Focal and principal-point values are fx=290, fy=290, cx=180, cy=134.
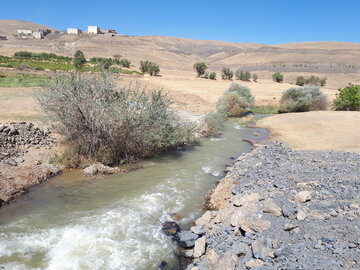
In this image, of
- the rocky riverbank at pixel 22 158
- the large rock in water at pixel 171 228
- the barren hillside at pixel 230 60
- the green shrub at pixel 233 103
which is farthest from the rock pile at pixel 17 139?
the barren hillside at pixel 230 60

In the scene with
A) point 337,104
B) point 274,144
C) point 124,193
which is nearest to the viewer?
point 124,193

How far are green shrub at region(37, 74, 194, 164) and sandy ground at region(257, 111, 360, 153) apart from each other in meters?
9.28

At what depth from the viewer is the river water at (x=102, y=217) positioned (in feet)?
20.5

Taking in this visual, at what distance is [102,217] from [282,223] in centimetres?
460

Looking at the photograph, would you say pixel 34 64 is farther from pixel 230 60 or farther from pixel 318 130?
pixel 230 60

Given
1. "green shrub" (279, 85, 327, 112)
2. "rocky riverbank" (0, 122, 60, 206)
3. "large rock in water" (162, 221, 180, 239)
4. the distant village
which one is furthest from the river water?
the distant village

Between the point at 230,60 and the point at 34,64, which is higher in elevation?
the point at 230,60

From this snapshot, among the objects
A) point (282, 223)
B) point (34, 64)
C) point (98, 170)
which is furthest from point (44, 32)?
point (282, 223)

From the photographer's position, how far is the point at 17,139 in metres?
11.7

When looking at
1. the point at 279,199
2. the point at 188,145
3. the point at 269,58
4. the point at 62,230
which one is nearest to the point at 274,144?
the point at 188,145

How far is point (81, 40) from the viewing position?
10131 centimetres

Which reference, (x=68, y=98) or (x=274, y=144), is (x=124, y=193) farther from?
(x=274, y=144)

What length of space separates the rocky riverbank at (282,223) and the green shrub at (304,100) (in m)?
19.6

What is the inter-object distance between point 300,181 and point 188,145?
7.66m
